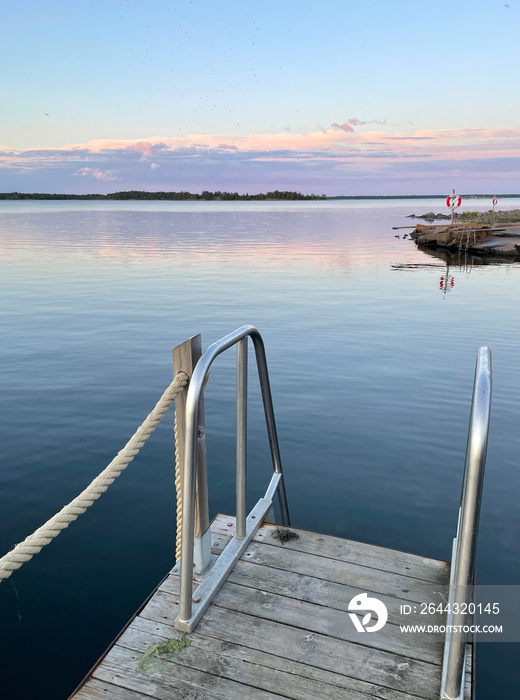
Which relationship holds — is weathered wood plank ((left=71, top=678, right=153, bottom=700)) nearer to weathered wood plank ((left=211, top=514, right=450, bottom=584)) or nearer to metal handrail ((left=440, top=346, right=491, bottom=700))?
metal handrail ((left=440, top=346, right=491, bottom=700))

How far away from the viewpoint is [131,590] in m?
4.90

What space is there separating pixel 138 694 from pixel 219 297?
16.4m

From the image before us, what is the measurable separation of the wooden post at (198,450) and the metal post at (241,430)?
1.08 ft

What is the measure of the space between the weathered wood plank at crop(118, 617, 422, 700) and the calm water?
4.72ft

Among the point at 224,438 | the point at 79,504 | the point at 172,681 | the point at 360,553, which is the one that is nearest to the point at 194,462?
the point at 79,504

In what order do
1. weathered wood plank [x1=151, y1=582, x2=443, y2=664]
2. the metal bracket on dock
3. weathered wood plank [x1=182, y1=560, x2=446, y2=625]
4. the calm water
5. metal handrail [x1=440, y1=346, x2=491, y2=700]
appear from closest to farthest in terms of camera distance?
metal handrail [x1=440, y1=346, x2=491, y2=700]
weathered wood plank [x1=151, y1=582, x2=443, y2=664]
the metal bracket on dock
weathered wood plank [x1=182, y1=560, x2=446, y2=625]
the calm water

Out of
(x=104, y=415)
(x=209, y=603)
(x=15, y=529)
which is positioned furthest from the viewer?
(x=104, y=415)

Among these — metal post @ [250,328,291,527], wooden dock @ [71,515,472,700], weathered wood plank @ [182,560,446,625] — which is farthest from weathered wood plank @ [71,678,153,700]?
metal post @ [250,328,291,527]

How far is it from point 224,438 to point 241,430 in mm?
4207

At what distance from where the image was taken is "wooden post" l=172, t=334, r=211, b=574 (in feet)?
10.1

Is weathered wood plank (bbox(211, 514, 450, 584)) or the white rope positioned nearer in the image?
the white rope

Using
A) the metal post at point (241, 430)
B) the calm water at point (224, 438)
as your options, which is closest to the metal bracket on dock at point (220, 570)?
the metal post at point (241, 430)

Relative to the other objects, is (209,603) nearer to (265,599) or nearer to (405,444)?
(265,599)

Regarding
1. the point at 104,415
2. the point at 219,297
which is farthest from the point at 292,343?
the point at 219,297
